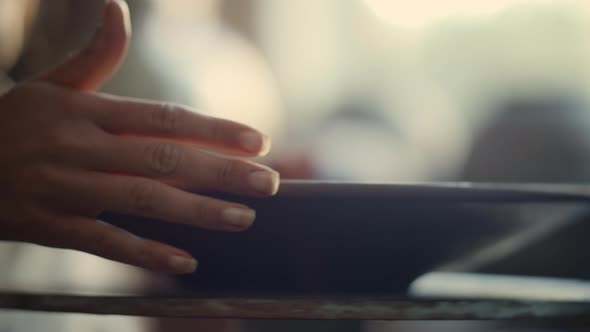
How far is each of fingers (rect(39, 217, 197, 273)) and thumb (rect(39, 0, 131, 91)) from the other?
3.9 inches

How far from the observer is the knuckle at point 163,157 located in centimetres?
35

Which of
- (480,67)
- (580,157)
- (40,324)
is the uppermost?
(480,67)

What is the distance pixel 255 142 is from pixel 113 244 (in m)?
0.10

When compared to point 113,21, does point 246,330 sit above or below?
below

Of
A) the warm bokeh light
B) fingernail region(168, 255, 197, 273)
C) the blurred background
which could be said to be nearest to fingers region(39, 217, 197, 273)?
fingernail region(168, 255, 197, 273)

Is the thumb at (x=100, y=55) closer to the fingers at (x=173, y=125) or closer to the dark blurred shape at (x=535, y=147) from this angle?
the fingers at (x=173, y=125)

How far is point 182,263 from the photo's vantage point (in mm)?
341

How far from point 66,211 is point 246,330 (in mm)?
125

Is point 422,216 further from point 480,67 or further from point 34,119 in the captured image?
point 480,67

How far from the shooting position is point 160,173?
1.19 ft

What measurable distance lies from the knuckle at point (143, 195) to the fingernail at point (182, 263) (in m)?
0.03

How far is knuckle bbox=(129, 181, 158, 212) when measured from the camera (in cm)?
34

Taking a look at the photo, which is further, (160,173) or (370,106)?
(370,106)

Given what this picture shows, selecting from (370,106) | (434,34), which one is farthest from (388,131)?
(434,34)
